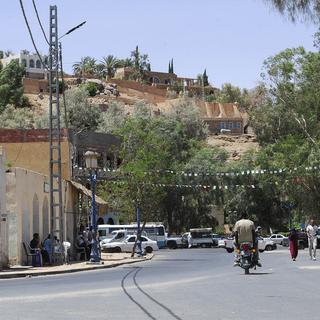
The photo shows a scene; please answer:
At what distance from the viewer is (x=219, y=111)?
156 metres

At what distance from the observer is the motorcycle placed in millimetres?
23906

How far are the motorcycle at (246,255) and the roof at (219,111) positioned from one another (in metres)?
130

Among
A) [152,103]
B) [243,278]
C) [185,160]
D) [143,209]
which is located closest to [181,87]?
[152,103]

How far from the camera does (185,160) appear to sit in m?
90.0

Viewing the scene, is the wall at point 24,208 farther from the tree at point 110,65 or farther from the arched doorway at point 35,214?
the tree at point 110,65

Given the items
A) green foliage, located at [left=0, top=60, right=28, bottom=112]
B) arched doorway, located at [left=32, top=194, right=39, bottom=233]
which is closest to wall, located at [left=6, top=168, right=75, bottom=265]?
arched doorway, located at [left=32, top=194, right=39, bottom=233]

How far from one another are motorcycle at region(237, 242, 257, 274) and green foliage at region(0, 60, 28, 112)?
4557 inches

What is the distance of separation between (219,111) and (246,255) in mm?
133016

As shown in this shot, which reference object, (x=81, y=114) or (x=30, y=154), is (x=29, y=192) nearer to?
(x=30, y=154)

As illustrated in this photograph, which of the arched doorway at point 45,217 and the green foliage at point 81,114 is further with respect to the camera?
the green foliage at point 81,114

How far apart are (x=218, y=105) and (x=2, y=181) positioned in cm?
12592

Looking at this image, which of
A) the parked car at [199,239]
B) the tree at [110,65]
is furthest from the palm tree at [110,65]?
the parked car at [199,239]

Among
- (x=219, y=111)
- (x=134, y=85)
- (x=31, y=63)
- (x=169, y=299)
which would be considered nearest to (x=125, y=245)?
(x=169, y=299)

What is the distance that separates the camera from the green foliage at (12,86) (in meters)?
139
